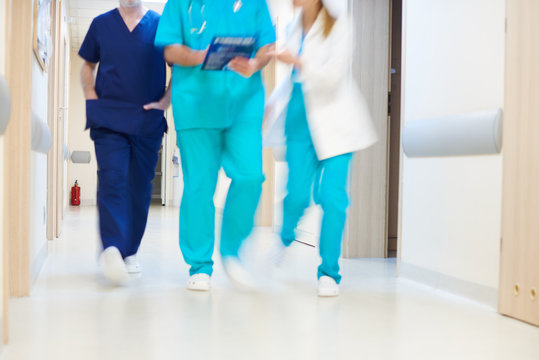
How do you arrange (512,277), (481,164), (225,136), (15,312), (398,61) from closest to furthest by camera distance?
(15,312) → (512,277) → (481,164) → (225,136) → (398,61)

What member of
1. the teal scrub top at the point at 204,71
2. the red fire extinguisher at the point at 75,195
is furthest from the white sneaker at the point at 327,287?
the red fire extinguisher at the point at 75,195

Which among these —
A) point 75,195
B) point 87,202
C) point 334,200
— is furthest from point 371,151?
point 87,202

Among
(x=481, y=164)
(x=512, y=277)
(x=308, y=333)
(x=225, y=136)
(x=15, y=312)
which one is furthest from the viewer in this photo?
(x=225, y=136)

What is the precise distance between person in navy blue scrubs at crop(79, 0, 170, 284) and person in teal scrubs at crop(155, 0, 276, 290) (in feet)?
0.61

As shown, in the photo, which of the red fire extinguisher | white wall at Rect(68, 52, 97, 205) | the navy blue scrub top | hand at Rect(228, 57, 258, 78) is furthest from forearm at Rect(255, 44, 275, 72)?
white wall at Rect(68, 52, 97, 205)

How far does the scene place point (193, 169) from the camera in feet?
8.02

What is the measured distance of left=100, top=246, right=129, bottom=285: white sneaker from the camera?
7.68ft

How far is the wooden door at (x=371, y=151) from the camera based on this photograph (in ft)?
12.0

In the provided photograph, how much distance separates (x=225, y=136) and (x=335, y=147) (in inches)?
18.6

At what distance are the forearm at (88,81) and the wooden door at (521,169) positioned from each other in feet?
5.56

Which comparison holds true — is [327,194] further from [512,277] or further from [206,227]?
[512,277]

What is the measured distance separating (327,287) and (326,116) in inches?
27.4

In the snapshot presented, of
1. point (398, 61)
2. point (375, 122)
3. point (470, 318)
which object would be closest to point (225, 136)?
point (470, 318)

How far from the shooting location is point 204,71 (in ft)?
7.84
